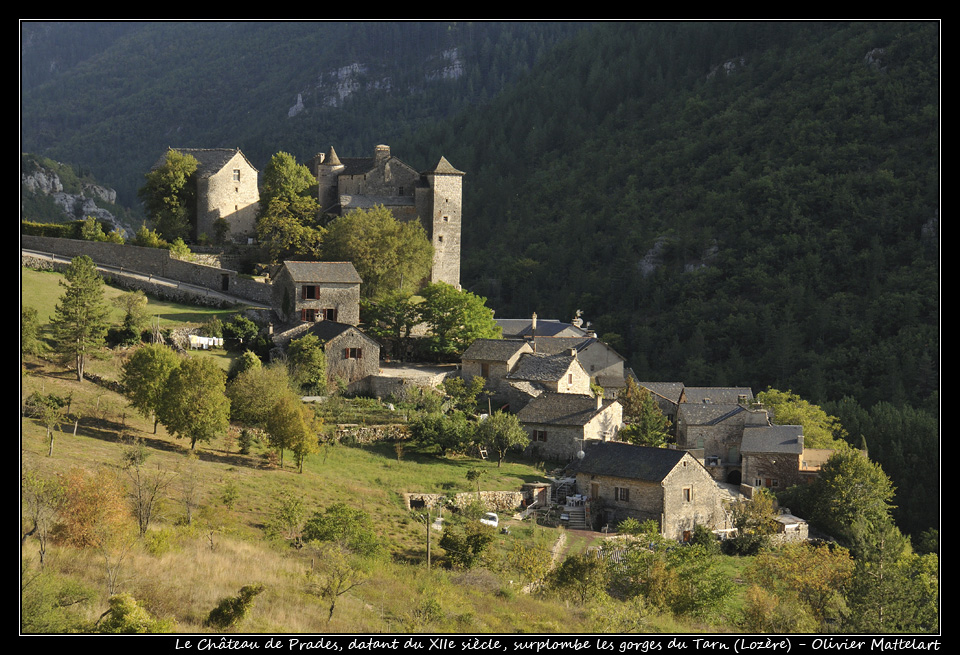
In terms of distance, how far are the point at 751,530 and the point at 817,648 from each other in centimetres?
2061

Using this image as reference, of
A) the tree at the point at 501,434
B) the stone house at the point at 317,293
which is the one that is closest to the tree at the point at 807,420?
the tree at the point at 501,434

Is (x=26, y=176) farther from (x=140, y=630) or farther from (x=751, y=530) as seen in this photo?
(x=140, y=630)

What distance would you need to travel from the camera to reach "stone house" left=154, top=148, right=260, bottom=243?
63312 millimetres

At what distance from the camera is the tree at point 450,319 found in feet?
181

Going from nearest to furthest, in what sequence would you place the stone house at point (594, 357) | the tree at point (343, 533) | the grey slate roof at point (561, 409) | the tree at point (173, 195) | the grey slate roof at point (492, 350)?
the tree at point (343, 533), the grey slate roof at point (561, 409), the grey slate roof at point (492, 350), the stone house at point (594, 357), the tree at point (173, 195)

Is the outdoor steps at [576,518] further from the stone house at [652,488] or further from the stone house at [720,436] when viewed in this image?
the stone house at [720,436]

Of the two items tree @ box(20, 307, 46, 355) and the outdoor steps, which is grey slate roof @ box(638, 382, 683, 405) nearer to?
the outdoor steps

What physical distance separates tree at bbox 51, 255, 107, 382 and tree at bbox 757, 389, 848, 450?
119 feet

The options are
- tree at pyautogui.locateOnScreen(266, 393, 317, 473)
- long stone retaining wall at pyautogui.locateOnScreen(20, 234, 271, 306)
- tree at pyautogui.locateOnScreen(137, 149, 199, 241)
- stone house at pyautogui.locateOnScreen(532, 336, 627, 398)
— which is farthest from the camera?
tree at pyautogui.locateOnScreen(137, 149, 199, 241)

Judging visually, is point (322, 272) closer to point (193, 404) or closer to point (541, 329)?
point (193, 404)

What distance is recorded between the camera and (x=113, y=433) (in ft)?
119

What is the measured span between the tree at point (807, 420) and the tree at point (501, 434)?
17.8 m

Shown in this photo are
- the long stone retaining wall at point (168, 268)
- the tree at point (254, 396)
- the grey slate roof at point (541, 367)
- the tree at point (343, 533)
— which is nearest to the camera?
the tree at point (343, 533)

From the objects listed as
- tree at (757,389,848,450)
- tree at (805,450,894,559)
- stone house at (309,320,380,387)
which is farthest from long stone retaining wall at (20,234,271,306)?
tree at (805,450,894,559)
